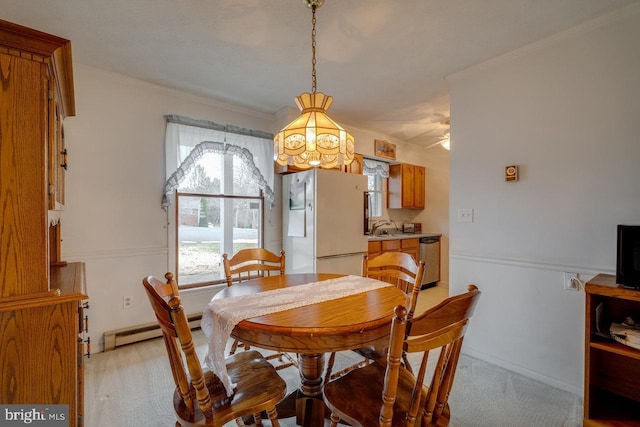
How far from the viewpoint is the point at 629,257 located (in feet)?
4.92

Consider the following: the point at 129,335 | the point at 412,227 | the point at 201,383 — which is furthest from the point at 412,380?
the point at 412,227

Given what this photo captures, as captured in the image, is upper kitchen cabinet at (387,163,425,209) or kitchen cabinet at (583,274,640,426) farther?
upper kitchen cabinet at (387,163,425,209)

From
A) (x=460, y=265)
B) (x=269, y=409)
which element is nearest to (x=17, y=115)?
(x=269, y=409)

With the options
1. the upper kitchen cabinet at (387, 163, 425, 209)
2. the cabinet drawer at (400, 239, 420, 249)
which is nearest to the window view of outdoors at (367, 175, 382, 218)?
the upper kitchen cabinet at (387, 163, 425, 209)

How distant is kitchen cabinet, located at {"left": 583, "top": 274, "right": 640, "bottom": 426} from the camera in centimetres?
154

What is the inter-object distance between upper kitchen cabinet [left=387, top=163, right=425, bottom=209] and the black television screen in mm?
3266

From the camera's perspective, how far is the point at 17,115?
1.08m

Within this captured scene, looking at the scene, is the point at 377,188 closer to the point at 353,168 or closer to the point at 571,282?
the point at 353,168

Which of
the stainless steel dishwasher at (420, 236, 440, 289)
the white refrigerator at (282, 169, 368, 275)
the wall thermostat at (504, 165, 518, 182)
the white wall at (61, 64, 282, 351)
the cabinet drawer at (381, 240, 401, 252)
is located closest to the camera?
the wall thermostat at (504, 165, 518, 182)

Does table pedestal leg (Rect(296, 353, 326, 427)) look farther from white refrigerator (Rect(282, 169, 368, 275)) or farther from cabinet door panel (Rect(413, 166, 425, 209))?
cabinet door panel (Rect(413, 166, 425, 209))

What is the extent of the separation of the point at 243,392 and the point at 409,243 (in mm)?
3622

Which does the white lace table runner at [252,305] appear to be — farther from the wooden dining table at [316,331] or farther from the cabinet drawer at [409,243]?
the cabinet drawer at [409,243]

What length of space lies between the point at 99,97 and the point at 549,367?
4139mm

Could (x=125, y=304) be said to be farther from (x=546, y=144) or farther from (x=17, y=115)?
(x=546, y=144)
